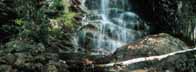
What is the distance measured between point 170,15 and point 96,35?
2301 millimetres

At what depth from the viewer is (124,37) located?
10.9 metres

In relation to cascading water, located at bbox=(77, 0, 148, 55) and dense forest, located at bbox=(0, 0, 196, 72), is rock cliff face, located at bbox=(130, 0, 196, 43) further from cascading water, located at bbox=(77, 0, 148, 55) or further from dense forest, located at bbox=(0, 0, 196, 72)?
cascading water, located at bbox=(77, 0, 148, 55)

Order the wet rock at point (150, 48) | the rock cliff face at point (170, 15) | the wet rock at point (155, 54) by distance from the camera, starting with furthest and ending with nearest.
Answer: the rock cliff face at point (170, 15)
the wet rock at point (150, 48)
the wet rock at point (155, 54)

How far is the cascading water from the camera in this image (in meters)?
10.3

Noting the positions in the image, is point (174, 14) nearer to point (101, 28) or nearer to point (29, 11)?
point (101, 28)

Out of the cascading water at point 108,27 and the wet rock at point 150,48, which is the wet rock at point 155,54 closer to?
the wet rock at point 150,48

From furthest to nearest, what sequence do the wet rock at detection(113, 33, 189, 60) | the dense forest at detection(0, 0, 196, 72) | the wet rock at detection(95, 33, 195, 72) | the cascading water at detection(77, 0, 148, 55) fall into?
the cascading water at detection(77, 0, 148, 55)
the wet rock at detection(113, 33, 189, 60)
the wet rock at detection(95, 33, 195, 72)
the dense forest at detection(0, 0, 196, 72)

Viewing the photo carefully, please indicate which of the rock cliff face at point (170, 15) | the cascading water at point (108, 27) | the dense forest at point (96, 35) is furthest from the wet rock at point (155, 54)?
the cascading water at point (108, 27)

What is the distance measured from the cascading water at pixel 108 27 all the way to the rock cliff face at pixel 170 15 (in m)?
0.35

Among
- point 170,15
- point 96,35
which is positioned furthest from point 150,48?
point 170,15

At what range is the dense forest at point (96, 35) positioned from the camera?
21.7 ft

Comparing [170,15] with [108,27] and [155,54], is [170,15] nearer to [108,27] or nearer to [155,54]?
[108,27]

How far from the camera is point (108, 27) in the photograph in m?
11.0

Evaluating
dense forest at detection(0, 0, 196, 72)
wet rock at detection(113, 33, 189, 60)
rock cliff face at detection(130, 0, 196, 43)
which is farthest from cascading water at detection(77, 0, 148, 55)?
wet rock at detection(113, 33, 189, 60)
